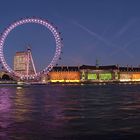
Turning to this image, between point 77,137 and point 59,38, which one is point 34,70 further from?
point 77,137

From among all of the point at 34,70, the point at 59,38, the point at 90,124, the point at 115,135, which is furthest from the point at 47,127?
the point at 34,70

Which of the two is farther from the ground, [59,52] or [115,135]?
[59,52]

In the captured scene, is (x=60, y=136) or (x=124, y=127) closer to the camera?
(x=60, y=136)

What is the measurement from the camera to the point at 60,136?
72.0ft

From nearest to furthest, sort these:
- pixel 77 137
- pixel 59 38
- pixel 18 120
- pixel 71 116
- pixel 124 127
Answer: pixel 77 137
pixel 124 127
pixel 18 120
pixel 71 116
pixel 59 38

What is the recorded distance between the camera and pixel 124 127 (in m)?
25.1

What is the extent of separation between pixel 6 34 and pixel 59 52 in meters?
13.7

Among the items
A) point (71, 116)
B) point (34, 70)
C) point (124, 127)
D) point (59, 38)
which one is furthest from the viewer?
point (34, 70)

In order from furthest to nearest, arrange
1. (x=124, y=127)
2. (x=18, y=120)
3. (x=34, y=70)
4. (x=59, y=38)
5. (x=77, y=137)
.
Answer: (x=34, y=70)
(x=59, y=38)
(x=18, y=120)
(x=124, y=127)
(x=77, y=137)

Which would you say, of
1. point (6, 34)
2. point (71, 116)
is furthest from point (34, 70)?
point (71, 116)

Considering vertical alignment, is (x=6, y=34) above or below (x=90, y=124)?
above

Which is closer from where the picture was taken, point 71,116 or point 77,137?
point 77,137

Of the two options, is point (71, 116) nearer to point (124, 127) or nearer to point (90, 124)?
point (90, 124)

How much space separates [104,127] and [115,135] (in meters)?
3.09
